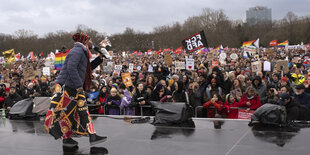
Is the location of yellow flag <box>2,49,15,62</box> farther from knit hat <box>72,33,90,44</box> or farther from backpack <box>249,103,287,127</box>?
backpack <box>249,103,287,127</box>

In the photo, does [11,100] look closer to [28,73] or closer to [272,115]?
[28,73]

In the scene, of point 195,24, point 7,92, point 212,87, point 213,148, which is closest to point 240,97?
point 212,87

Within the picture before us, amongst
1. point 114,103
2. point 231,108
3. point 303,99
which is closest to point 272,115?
point 303,99

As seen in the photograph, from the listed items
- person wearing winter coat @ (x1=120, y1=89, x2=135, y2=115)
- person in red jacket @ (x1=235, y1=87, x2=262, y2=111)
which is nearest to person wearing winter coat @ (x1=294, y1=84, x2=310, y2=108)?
person in red jacket @ (x1=235, y1=87, x2=262, y2=111)

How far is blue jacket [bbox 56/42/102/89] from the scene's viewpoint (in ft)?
17.4

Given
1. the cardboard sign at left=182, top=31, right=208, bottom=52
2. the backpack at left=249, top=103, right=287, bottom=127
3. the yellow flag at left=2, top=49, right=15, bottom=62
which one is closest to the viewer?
the backpack at left=249, top=103, right=287, bottom=127

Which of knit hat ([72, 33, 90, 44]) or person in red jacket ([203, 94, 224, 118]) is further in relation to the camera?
person in red jacket ([203, 94, 224, 118])

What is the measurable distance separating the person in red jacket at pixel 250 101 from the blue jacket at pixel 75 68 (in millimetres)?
4021

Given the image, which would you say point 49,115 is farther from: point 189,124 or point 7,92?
point 7,92

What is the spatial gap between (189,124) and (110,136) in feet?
5.43

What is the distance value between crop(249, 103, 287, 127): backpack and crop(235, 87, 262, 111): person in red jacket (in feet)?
3.99

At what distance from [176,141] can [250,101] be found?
287 centimetres

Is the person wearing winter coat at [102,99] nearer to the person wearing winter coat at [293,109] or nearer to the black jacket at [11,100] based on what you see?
the black jacket at [11,100]

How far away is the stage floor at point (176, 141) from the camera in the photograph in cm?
516
